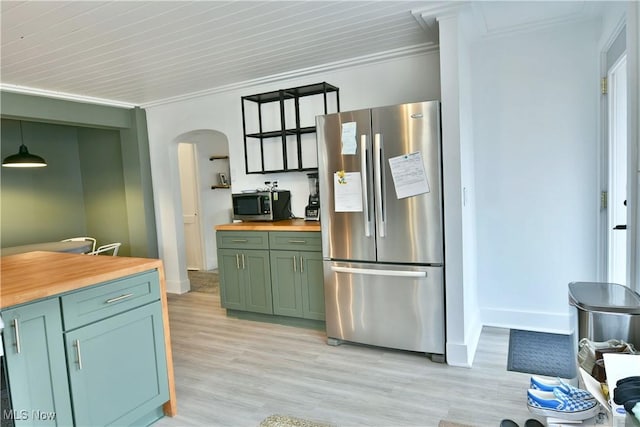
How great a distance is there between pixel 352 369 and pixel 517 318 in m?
1.56

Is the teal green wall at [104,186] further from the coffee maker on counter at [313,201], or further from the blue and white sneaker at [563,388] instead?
the blue and white sneaker at [563,388]

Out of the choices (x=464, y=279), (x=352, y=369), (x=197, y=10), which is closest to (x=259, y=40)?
(x=197, y=10)

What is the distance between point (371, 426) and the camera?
215 cm

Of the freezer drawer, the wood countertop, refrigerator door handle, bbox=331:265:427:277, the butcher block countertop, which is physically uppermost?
the butcher block countertop

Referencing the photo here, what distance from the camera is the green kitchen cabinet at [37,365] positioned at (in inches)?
64.5

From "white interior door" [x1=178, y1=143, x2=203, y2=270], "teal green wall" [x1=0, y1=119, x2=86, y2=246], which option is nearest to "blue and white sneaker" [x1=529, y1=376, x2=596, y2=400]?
"white interior door" [x1=178, y1=143, x2=203, y2=270]

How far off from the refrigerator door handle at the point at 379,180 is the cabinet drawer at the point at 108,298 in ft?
5.03

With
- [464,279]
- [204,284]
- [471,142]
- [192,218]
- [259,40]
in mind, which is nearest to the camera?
[464,279]

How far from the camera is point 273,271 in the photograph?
12.1 ft

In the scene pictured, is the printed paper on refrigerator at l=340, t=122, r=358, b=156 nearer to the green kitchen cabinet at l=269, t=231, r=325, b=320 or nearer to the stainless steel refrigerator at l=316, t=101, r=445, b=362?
the stainless steel refrigerator at l=316, t=101, r=445, b=362

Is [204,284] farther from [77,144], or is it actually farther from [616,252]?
[616,252]

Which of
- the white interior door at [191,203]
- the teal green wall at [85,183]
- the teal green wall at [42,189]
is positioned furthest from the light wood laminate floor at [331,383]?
the teal green wall at [42,189]

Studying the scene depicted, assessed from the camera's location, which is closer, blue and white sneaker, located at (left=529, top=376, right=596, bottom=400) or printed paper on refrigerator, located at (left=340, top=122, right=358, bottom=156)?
blue and white sneaker, located at (left=529, top=376, right=596, bottom=400)

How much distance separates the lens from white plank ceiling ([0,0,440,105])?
8.14 ft
